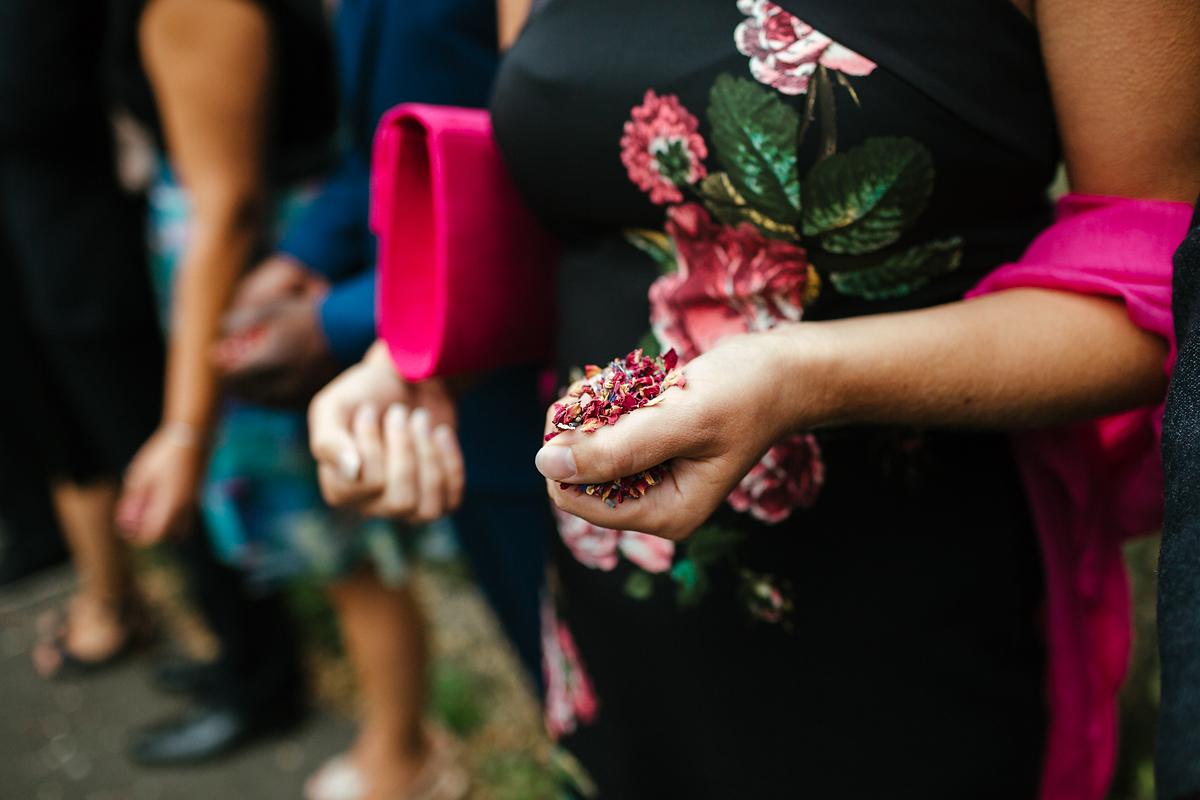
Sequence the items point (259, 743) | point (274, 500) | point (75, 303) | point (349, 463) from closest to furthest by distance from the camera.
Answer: point (349, 463) → point (274, 500) → point (75, 303) → point (259, 743)

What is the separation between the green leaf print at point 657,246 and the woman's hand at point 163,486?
1.22 metres

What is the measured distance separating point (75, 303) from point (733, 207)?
6.96 ft

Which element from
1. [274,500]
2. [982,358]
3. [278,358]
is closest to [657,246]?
[982,358]

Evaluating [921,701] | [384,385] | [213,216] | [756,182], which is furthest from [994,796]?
[213,216]

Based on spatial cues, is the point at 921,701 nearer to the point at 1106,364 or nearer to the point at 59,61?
the point at 1106,364

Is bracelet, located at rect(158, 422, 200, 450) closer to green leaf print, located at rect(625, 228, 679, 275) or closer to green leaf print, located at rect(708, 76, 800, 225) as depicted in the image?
green leaf print, located at rect(625, 228, 679, 275)

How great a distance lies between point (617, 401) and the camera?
26.0 inches

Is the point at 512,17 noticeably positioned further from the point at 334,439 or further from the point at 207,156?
the point at 207,156

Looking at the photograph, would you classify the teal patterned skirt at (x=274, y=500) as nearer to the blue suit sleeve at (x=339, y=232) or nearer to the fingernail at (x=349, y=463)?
the blue suit sleeve at (x=339, y=232)

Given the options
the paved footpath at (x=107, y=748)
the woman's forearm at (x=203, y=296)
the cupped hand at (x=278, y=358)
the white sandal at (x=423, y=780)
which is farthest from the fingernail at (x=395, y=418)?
the paved footpath at (x=107, y=748)

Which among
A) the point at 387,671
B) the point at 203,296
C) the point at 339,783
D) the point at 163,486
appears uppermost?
the point at 203,296

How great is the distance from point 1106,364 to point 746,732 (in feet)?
1.62

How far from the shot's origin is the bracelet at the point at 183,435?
1.74m

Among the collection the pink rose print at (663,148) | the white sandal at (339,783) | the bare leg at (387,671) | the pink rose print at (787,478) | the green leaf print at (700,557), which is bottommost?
the white sandal at (339,783)
